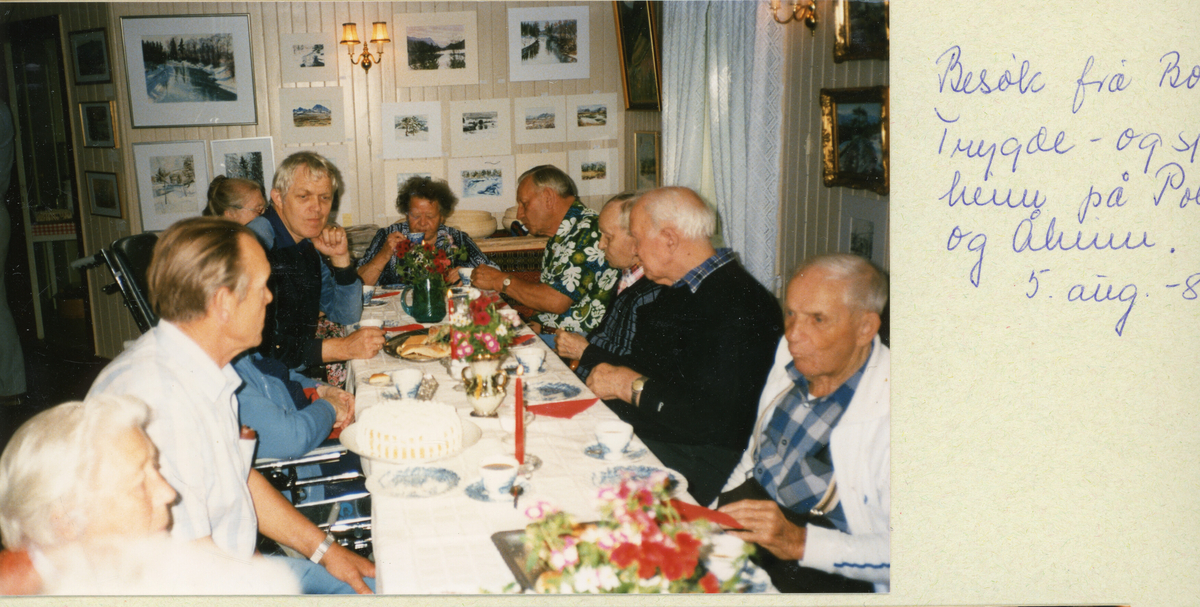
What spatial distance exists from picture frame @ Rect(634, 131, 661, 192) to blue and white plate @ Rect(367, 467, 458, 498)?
324 cm

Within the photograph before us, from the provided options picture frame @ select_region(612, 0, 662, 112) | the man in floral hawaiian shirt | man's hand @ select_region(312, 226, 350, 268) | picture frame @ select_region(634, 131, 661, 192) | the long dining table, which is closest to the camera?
the long dining table

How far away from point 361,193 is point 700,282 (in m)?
2.41

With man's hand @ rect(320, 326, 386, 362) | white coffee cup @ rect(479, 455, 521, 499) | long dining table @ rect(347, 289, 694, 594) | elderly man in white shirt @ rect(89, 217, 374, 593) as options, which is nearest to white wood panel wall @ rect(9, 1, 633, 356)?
elderly man in white shirt @ rect(89, 217, 374, 593)

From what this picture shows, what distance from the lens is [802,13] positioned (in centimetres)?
230

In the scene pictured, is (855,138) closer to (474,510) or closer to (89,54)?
(474,510)

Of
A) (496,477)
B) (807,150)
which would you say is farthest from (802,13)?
(496,477)

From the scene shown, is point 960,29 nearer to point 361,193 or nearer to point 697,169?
point 697,169

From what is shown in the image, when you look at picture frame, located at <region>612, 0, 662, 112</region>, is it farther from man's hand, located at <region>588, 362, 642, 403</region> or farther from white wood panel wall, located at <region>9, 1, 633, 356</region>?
man's hand, located at <region>588, 362, 642, 403</region>

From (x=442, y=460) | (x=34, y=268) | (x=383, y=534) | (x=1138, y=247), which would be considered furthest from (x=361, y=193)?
(x=1138, y=247)

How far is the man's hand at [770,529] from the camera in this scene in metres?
1.53

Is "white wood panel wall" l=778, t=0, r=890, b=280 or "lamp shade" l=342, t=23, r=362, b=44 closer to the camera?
"white wood panel wall" l=778, t=0, r=890, b=280

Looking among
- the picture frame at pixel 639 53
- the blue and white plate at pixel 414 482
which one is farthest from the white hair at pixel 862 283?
the picture frame at pixel 639 53

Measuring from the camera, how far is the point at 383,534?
4.63 feet

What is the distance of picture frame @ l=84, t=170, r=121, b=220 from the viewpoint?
1.98 metres
